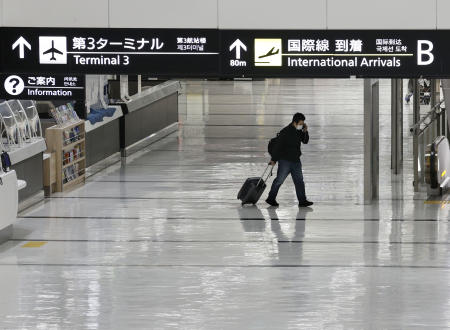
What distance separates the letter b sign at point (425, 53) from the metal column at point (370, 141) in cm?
531

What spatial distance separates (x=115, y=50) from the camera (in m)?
14.0

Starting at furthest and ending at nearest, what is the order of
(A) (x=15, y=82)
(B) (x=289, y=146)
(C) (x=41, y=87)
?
(B) (x=289, y=146) → (C) (x=41, y=87) → (A) (x=15, y=82)

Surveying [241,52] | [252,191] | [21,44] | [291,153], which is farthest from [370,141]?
[21,44]

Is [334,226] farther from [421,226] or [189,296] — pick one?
[189,296]

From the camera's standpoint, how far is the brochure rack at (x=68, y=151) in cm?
2025

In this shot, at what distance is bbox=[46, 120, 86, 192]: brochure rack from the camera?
20250 millimetres

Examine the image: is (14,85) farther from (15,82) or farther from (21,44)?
(21,44)

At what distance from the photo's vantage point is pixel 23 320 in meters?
12.4

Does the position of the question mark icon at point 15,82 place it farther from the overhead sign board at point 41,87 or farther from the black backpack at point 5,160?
the black backpack at point 5,160

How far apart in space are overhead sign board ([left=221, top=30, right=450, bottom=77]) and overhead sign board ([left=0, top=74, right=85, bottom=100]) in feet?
6.74

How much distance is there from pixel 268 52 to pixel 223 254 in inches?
114
